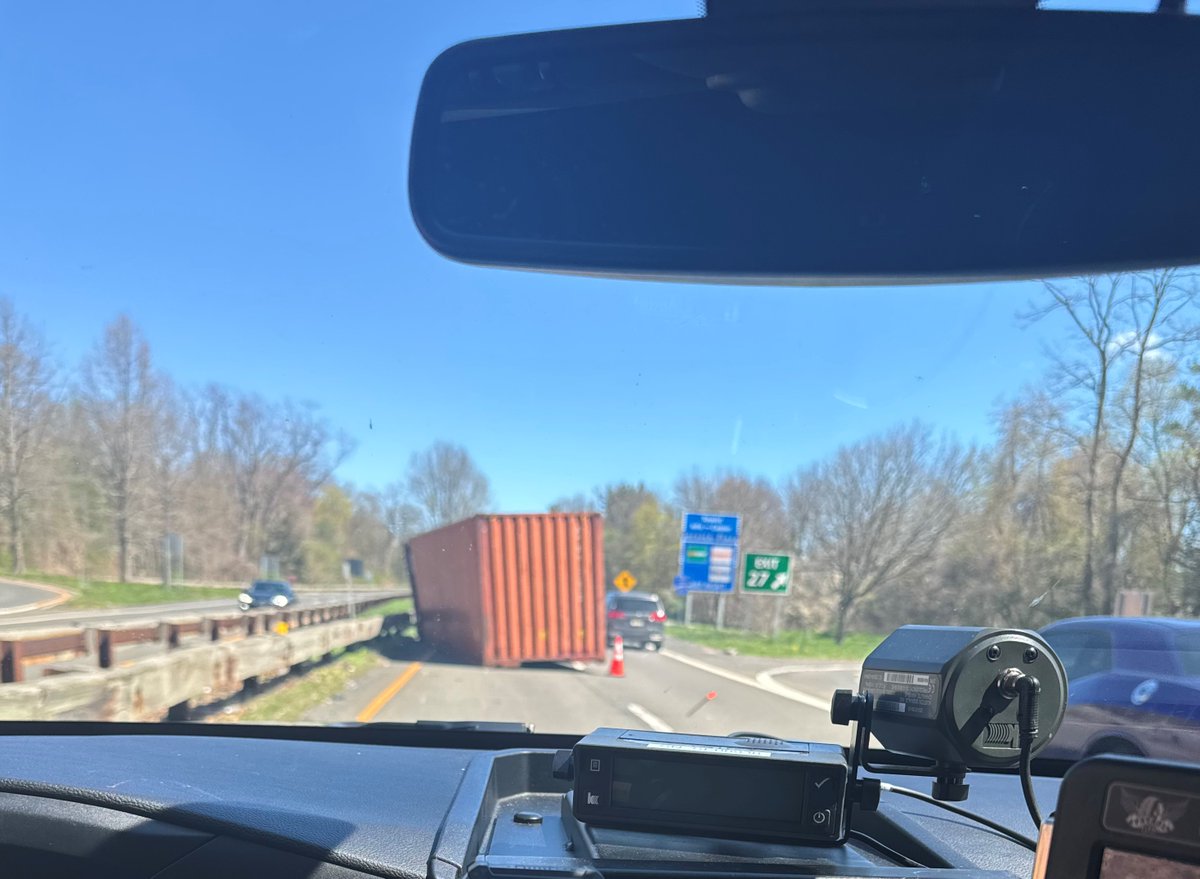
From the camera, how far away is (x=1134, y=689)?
306 centimetres

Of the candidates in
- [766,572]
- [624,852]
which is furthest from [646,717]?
[624,852]

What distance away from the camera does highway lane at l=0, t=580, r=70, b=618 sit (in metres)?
4.03

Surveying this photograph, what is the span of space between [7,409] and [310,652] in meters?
2.10

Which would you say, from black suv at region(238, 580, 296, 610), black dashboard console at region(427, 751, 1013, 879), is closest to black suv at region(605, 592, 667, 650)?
black suv at region(238, 580, 296, 610)

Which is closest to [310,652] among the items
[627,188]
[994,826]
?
[627,188]

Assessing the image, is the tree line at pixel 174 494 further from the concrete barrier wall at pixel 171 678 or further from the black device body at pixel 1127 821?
the black device body at pixel 1127 821

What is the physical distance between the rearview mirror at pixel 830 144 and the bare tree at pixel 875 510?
831mm

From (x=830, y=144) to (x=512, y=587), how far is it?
299 centimetres

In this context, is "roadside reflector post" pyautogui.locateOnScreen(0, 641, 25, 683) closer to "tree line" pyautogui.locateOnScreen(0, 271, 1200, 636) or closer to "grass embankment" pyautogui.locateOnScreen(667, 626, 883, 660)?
"tree line" pyautogui.locateOnScreen(0, 271, 1200, 636)

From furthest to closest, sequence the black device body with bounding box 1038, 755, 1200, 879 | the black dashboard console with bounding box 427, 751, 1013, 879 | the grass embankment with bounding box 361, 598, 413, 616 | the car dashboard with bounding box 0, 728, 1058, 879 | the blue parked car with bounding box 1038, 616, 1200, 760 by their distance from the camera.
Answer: the grass embankment with bounding box 361, 598, 413, 616 < the blue parked car with bounding box 1038, 616, 1200, 760 < the car dashboard with bounding box 0, 728, 1058, 879 < the black dashboard console with bounding box 427, 751, 1013, 879 < the black device body with bounding box 1038, 755, 1200, 879

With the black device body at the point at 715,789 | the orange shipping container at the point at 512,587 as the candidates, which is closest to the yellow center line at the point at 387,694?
the orange shipping container at the point at 512,587

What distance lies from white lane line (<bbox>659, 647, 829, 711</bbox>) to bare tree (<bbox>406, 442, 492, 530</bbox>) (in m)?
1.46

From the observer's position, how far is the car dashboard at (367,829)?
2053 mm

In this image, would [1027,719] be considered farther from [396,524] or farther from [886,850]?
[396,524]
